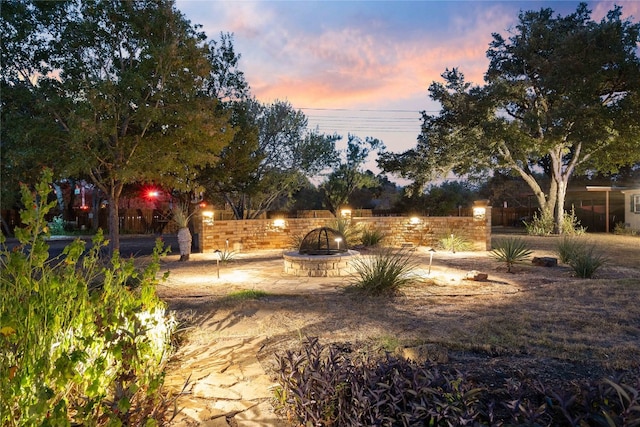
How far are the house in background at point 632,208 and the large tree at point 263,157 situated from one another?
14.7m

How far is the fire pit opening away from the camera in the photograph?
31.1 ft

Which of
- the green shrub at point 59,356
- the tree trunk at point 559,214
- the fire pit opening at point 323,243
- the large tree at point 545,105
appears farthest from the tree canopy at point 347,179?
the green shrub at point 59,356

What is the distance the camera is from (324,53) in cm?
1323

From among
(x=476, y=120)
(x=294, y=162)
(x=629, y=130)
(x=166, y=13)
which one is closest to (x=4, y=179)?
(x=166, y=13)

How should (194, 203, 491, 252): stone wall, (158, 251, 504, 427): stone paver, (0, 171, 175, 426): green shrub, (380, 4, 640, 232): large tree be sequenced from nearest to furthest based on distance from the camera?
(0, 171, 175, 426): green shrub < (158, 251, 504, 427): stone paver < (194, 203, 491, 252): stone wall < (380, 4, 640, 232): large tree

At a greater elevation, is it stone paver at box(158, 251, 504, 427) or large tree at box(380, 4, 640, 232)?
large tree at box(380, 4, 640, 232)

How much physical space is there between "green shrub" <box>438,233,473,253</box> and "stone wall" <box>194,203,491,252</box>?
22 centimetres

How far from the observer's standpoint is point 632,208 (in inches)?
831

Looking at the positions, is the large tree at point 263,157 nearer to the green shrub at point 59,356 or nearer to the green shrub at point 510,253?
the green shrub at point 510,253

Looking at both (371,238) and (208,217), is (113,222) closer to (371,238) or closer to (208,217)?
(208,217)

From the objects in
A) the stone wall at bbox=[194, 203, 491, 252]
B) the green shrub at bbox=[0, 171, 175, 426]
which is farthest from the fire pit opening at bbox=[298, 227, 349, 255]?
the green shrub at bbox=[0, 171, 175, 426]

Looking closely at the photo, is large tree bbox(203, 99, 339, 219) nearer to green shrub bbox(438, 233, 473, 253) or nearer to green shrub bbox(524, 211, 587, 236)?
green shrub bbox(438, 233, 473, 253)

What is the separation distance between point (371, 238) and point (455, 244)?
2.57 meters

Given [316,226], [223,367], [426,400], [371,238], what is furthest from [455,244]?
[426,400]
